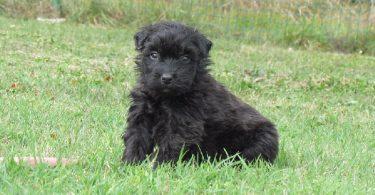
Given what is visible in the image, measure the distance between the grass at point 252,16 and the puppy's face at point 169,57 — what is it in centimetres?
1120

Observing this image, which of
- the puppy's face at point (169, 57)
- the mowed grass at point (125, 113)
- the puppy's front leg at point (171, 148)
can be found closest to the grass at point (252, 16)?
the mowed grass at point (125, 113)

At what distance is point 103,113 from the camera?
7117 mm

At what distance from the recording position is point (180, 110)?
5113mm

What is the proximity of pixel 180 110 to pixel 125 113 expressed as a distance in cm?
232

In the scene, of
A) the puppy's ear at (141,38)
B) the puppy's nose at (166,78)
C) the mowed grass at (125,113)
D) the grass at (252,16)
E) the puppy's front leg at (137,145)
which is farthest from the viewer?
the grass at (252,16)

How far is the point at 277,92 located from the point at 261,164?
4.57m

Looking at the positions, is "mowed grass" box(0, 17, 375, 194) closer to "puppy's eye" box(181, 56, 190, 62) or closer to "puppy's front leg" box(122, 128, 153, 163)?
"puppy's front leg" box(122, 128, 153, 163)

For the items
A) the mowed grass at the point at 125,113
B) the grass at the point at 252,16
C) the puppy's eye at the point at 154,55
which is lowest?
the grass at the point at 252,16

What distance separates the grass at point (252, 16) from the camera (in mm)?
16562

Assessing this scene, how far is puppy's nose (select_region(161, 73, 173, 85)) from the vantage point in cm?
492

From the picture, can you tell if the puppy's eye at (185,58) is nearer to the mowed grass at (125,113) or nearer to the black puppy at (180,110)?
the black puppy at (180,110)

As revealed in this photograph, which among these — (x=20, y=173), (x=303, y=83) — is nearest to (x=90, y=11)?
(x=303, y=83)

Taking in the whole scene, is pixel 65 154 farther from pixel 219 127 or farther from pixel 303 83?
pixel 303 83

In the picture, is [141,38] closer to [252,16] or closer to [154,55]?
[154,55]
